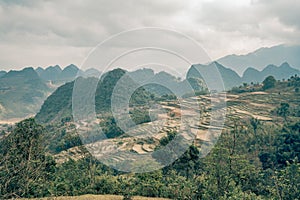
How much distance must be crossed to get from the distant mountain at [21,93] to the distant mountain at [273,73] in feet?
304

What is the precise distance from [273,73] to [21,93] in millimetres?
108601

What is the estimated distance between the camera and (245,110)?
31.4 m

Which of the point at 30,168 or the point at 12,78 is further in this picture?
the point at 12,78

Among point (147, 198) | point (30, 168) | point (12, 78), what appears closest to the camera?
point (30, 168)

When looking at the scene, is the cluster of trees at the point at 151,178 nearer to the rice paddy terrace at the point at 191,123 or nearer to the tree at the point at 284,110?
the rice paddy terrace at the point at 191,123

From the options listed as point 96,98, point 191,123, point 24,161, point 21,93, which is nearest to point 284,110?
point 191,123

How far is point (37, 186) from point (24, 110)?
11340 cm

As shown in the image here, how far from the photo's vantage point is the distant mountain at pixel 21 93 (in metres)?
108

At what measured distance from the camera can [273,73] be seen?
12825 centimetres

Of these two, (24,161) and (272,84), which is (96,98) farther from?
(24,161)

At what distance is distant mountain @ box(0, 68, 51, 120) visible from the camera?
108m

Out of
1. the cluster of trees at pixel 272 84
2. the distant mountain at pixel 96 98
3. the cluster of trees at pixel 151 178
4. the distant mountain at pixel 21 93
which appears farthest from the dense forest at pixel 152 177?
the distant mountain at pixel 21 93

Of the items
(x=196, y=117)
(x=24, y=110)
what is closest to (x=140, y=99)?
(x=196, y=117)

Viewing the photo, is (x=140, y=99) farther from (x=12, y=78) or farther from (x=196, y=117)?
(x=12, y=78)
